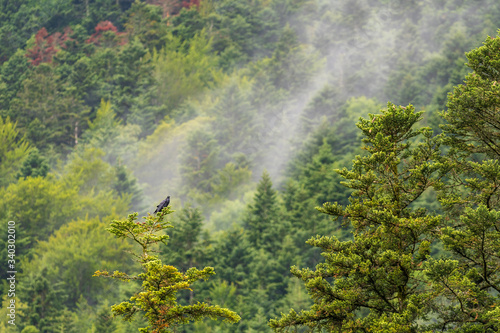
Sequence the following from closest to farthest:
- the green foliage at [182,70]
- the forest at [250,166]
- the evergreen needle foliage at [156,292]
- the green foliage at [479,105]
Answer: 1. the evergreen needle foliage at [156,292]
2. the forest at [250,166]
3. the green foliage at [479,105]
4. the green foliage at [182,70]

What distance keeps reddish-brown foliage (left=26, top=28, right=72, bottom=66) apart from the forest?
0.48 meters

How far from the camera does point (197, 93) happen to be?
424ft

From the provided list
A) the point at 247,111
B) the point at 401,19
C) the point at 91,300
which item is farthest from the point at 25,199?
the point at 401,19

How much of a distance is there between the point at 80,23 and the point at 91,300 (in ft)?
278

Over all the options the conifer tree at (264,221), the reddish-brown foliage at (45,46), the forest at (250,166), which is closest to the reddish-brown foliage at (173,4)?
the forest at (250,166)

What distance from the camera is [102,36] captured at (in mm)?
136875

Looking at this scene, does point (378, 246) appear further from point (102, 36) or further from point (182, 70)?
point (102, 36)

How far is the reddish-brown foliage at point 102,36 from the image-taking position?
447ft

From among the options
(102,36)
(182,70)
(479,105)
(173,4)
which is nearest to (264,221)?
(479,105)

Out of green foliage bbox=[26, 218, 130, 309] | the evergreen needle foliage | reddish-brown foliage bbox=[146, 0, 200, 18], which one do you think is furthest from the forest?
reddish-brown foliage bbox=[146, 0, 200, 18]

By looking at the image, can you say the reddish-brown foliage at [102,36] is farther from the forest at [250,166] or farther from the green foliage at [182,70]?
the green foliage at [182,70]

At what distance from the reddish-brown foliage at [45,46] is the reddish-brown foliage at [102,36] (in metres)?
4.84

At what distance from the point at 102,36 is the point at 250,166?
47.4 m

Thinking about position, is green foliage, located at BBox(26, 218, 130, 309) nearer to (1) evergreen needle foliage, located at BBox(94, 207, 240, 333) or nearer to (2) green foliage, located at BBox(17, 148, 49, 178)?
(2) green foliage, located at BBox(17, 148, 49, 178)
